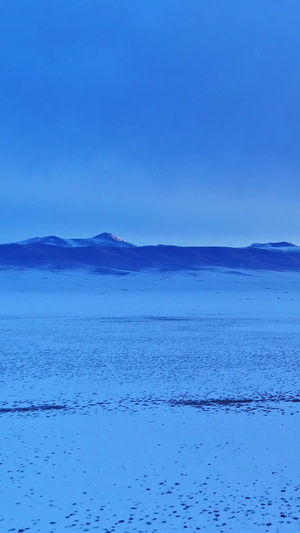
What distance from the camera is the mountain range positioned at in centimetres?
8881

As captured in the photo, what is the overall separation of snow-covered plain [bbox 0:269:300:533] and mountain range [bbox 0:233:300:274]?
69418 millimetres

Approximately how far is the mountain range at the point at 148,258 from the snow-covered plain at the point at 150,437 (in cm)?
6942

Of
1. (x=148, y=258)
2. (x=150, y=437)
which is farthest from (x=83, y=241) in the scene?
(x=150, y=437)

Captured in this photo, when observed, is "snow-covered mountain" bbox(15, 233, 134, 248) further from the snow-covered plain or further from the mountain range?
the snow-covered plain

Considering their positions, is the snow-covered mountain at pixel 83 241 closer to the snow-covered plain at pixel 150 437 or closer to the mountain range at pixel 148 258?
the mountain range at pixel 148 258

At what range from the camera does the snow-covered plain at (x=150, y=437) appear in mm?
4859

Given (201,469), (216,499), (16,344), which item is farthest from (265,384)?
(16,344)

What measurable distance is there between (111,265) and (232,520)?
8534 centimetres

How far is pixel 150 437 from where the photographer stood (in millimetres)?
6879

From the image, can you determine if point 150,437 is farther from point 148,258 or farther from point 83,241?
point 83,241

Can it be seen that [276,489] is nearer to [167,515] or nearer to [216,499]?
[216,499]

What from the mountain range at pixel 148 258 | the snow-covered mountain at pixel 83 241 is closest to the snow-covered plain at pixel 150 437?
the mountain range at pixel 148 258

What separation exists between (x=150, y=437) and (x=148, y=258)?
303 ft

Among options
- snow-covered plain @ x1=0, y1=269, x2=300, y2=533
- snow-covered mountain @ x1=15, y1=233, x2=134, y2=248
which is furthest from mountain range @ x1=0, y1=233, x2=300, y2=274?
snow-covered plain @ x1=0, y1=269, x2=300, y2=533
